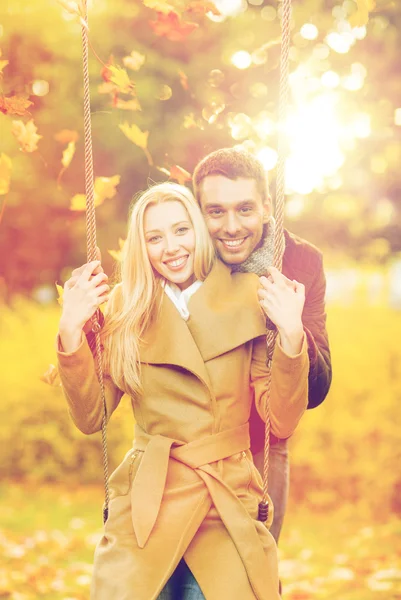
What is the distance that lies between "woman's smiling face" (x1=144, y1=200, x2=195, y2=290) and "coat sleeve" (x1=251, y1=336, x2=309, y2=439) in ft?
1.26

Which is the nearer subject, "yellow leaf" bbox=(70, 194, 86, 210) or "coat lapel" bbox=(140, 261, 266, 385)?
"coat lapel" bbox=(140, 261, 266, 385)

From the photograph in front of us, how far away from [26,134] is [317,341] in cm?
131

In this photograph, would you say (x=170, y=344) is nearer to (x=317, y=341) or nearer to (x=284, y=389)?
(x=284, y=389)

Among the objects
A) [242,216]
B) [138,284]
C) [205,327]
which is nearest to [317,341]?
[242,216]

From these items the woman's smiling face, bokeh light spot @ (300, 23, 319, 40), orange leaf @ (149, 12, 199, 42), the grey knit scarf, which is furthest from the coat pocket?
bokeh light spot @ (300, 23, 319, 40)

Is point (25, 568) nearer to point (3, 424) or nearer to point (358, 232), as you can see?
point (3, 424)

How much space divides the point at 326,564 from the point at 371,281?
2337mm

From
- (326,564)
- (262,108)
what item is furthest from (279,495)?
(326,564)

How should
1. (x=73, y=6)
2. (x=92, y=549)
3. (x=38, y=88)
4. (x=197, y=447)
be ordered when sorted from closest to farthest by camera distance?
(x=197, y=447) < (x=73, y=6) < (x=38, y=88) < (x=92, y=549)

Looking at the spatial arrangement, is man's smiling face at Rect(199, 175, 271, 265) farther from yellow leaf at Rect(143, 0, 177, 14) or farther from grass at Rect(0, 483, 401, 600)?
grass at Rect(0, 483, 401, 600)

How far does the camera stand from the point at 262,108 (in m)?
3.96

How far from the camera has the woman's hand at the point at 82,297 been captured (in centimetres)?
242

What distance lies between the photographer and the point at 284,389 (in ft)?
7.82

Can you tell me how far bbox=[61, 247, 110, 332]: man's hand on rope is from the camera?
242 centimetres
